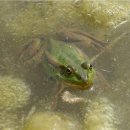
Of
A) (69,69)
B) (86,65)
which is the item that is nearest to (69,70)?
(69,69)

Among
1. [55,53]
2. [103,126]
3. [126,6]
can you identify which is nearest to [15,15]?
[55,53]

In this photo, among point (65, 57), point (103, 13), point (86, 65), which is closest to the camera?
point (86, 65)

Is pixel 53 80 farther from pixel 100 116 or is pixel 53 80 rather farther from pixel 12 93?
pixel 100 116

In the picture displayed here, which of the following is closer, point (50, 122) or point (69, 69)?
point (50, 122)

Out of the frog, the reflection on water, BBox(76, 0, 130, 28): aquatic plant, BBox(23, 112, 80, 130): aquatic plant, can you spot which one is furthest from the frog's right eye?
BBox(76, 0, 130, 28): aquatic plant

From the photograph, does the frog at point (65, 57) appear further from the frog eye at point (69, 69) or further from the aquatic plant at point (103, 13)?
the aquatic plant at point (103, 13)
